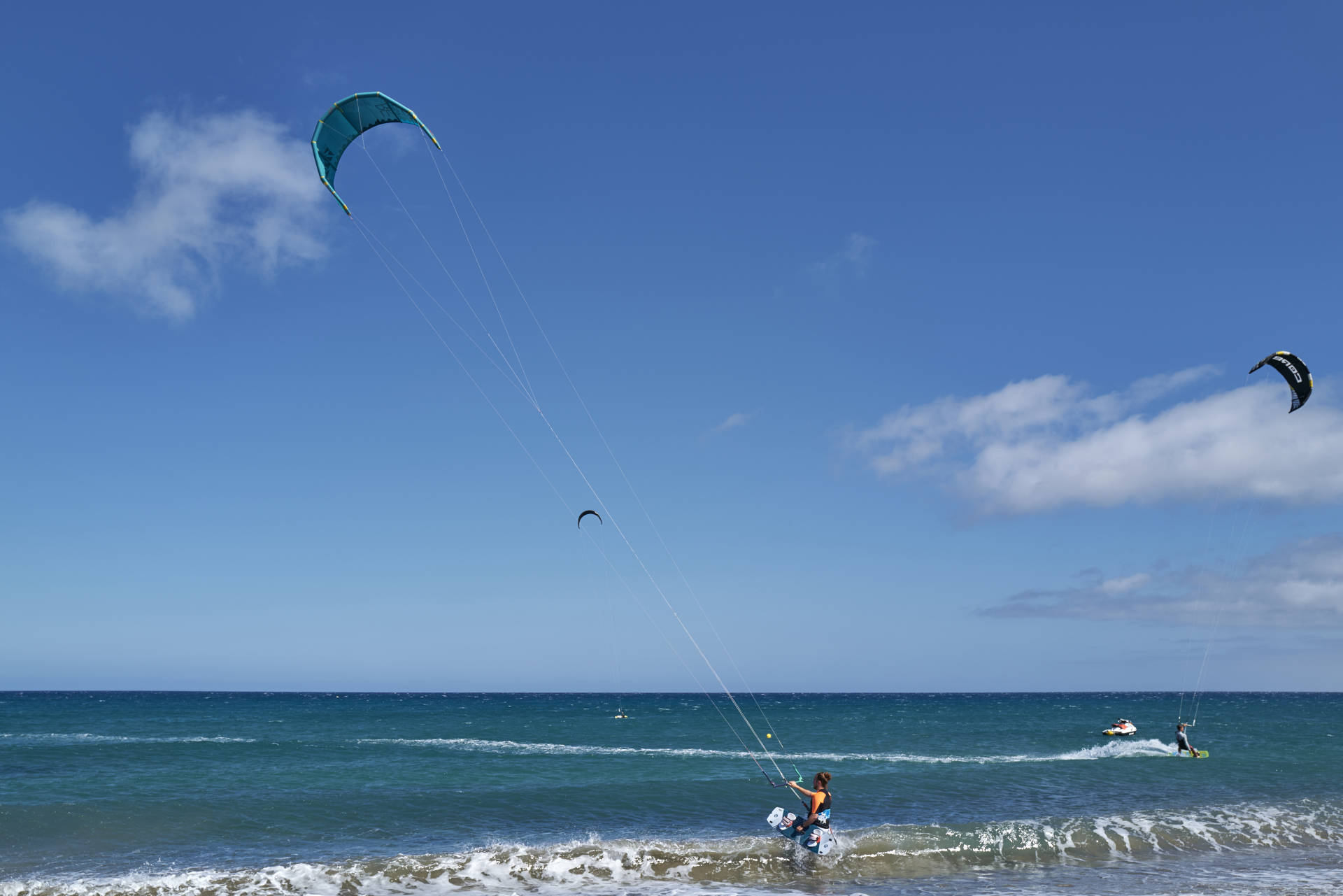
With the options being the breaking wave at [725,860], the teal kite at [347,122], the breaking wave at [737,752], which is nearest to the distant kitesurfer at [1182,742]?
the breaking wave at [737,752]

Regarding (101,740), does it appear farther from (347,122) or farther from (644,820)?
(347,122)

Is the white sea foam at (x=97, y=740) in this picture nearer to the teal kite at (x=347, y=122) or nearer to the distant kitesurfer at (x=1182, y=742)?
the teal kite at (x=347, y=122)

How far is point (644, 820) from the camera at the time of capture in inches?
739

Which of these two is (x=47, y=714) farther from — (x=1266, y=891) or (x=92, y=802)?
(x=1266, y=891)

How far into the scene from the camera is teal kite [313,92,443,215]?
13750 millimetres

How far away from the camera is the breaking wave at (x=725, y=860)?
13.7 metres

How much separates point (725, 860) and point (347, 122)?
14103 mm

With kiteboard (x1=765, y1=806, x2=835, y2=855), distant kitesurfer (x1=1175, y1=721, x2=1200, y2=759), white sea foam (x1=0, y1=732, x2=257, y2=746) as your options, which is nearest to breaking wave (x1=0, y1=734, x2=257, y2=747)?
white sea foam (x1=0, y1=732, x2=257, y2=746)

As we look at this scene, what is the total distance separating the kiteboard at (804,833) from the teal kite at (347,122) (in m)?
12.7

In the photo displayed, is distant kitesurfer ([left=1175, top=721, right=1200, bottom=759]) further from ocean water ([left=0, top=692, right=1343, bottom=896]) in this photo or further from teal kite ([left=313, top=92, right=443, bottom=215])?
teal kite ([left=313, top=92, right=443, bottom=215])

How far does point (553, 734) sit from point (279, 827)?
3217 cm

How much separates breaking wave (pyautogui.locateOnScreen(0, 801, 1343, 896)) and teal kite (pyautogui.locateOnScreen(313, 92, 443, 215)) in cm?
1082

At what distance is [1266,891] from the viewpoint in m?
13.0

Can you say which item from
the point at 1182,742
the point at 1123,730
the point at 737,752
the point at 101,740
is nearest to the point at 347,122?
the point at 737,752
